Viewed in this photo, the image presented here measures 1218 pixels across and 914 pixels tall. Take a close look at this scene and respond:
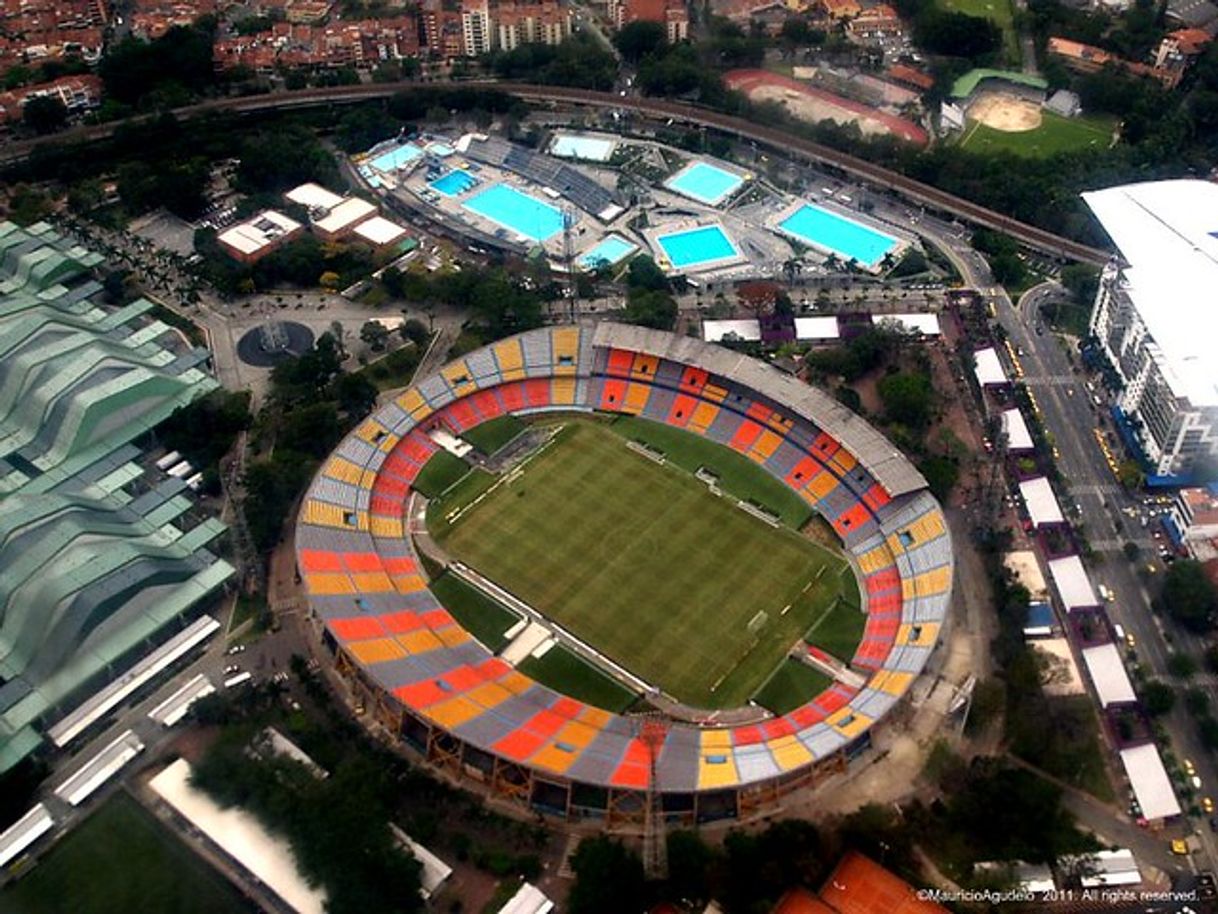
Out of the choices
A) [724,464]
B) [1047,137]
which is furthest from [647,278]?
[1047,137]

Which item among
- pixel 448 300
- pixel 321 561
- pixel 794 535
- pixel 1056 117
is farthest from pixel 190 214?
pixel 1056 117

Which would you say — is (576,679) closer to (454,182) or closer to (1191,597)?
(1191,597)

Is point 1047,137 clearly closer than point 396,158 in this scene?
No

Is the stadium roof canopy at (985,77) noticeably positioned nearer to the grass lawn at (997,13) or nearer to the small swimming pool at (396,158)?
the grass lawn at (997,13)

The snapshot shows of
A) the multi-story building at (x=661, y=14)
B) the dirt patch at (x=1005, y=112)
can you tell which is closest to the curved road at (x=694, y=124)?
the multi-story building at (x=661, y=14)

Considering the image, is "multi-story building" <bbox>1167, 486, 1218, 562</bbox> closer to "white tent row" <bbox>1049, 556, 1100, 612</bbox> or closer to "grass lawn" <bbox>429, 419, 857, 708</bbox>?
"white tent row" <bbox>1049, 556, 1100, 612</bbox>

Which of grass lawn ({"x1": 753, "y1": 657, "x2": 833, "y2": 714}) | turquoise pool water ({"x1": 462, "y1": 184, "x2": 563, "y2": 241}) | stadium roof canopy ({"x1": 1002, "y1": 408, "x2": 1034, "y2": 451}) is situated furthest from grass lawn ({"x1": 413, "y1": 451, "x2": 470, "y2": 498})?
stadium roof canopy ({"x1": 1002, "y1": 408, "x2": 1034, "y2": 451})
